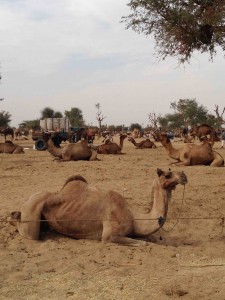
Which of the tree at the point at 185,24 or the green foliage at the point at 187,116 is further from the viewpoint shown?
the green foliage at the point at 187,116

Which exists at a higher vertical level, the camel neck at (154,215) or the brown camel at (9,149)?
the brown camel at (9,149)

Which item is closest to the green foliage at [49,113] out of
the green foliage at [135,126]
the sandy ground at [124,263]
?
the green foliage at [135,126]

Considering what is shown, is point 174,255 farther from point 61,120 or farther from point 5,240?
point 61,120

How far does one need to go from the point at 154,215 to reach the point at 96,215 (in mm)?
842

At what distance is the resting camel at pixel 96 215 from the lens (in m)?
7.08

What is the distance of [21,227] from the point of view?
23.5ft

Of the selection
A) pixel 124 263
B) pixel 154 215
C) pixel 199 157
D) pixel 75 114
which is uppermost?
pixel 75 114

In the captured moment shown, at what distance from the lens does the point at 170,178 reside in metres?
7.24

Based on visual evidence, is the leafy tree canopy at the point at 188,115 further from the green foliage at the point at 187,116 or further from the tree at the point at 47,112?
the tree at the point at 47,112

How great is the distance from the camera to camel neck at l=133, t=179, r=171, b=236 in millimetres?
7238

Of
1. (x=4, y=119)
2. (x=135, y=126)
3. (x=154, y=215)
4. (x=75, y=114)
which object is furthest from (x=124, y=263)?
(x=75, y=114)

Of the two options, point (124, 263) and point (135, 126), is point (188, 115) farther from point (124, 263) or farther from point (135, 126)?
point (124, 263)

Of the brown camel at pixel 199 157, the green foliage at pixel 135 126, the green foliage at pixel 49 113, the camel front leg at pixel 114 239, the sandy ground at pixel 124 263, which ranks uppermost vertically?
the green foliage at pixel 49 113

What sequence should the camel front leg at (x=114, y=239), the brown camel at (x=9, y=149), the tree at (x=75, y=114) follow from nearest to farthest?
the camel front leg at (x=114, y=239)
the brown camel at (x=9, y=149)
the tree at (x=75, y=114)
